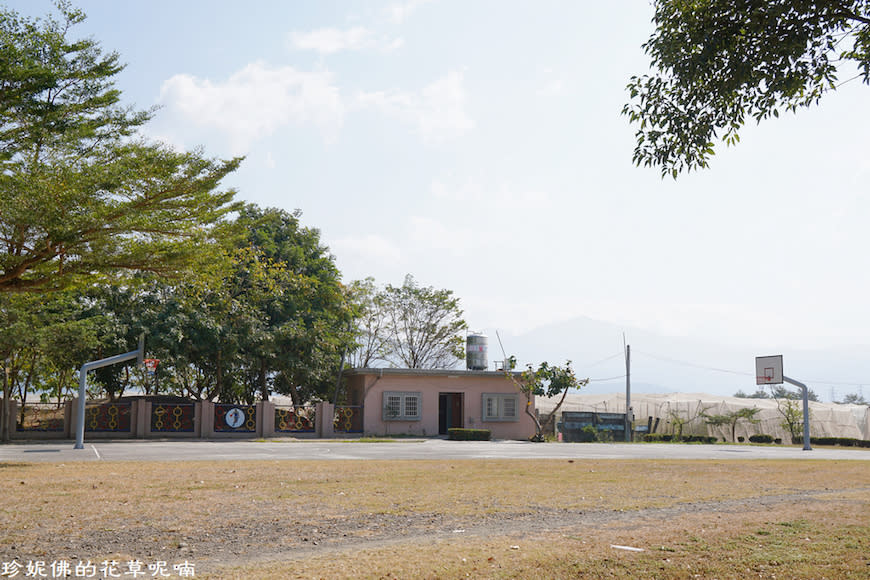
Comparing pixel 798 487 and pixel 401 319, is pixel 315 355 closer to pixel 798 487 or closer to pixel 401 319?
pixel 401 319

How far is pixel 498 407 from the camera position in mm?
34719

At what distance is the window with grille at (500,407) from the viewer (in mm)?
34406

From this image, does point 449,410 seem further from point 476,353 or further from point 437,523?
point 437,523

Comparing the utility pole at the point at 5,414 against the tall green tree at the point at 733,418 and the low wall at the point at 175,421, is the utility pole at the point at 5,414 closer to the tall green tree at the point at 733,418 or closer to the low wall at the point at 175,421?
the low wall at the point at 175,421

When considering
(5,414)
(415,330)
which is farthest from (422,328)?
(5,414)

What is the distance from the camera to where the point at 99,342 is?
25031 millimetres

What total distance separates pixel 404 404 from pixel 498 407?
15.1 feet

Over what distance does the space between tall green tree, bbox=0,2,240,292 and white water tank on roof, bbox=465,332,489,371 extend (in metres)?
22.2

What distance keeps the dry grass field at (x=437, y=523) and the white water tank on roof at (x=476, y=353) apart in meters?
23.4

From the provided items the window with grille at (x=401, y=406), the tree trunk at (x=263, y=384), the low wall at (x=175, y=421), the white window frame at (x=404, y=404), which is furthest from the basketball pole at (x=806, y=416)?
the tree trunk at (x=263, y=384)

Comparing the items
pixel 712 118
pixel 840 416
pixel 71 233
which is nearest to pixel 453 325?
pixel 840 416

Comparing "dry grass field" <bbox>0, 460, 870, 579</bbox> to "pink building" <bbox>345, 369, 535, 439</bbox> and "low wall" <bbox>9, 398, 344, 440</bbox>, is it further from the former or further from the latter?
"pink building" <bbox>345, 369, 535, 439</bbox>

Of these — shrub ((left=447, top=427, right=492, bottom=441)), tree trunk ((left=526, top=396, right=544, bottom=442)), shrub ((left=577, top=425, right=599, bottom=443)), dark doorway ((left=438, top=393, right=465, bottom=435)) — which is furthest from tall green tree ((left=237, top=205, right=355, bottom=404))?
shrub ((left=577, top=425, right=599, bottom=443))

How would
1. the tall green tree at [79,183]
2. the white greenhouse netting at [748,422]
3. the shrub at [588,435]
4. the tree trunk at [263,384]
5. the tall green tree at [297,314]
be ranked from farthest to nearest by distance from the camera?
the white greenhouse netting at [748,422] → the shrub at [588,435] → the tree trunk at [263,384] → the tall green tree at [297,314] → the tall green tree at [79,183]
